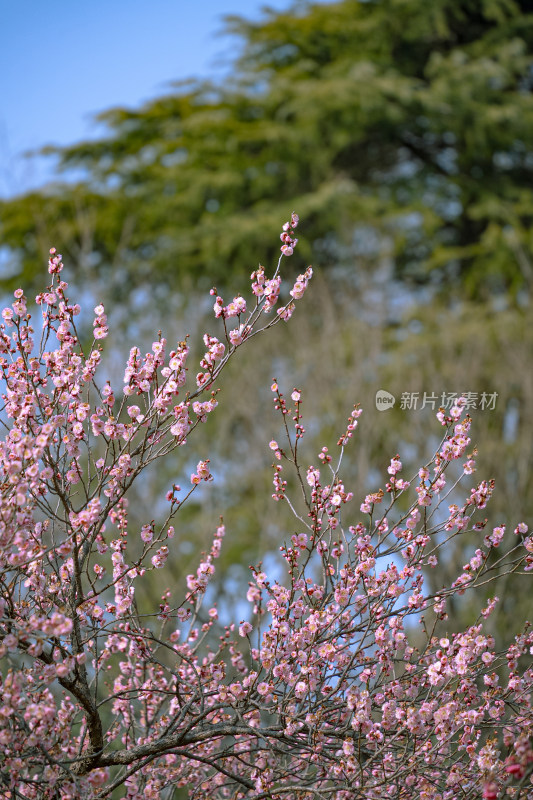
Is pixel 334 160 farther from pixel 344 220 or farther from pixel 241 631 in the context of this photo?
pixel 241 631

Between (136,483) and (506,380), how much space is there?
14.4 feet

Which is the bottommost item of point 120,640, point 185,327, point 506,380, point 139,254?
point 120,640

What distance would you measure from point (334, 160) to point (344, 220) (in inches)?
60.7

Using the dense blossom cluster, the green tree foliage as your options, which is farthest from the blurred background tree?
the dense blossom cluster

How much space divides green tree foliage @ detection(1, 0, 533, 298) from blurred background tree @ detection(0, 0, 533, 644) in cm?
3

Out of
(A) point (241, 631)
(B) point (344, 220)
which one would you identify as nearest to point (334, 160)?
(B) point (344, 220)

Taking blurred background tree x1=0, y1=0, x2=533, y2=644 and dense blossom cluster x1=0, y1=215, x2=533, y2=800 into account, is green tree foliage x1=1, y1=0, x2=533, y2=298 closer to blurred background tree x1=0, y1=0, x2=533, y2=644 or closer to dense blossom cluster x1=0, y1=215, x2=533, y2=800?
blurred background tree x1=0, y1=0, x2=533, y2=644

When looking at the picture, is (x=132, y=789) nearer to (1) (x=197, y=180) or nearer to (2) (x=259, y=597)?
(2) (x=259, y=597)

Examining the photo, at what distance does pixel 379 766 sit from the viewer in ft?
10.9

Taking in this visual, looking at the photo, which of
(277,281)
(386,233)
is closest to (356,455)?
(386,233)

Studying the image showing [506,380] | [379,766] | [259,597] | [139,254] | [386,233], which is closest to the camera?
[379,766]

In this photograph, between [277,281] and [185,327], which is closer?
[277,281]

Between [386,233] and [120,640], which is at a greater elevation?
[386,233]

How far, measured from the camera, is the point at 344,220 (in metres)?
10.9
